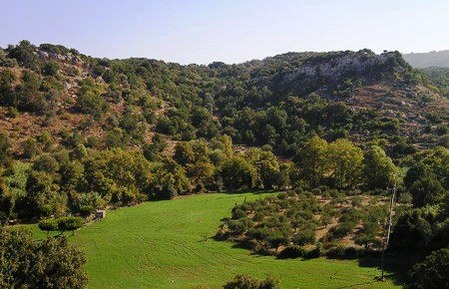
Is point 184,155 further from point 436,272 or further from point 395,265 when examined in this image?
point 436,272

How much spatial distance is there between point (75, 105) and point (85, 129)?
9.24 metres

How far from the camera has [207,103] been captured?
434ft

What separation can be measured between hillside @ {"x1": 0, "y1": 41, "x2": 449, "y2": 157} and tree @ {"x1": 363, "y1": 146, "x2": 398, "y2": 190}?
Answer: 19.7 meters

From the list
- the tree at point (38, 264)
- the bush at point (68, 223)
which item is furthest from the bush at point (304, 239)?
the bush at point (68, 223)

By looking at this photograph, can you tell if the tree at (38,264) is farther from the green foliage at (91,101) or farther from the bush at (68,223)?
the green foliage at (91,101)

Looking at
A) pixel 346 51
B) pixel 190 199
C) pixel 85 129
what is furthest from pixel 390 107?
pixel 85 129

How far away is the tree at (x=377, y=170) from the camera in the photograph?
6712cm

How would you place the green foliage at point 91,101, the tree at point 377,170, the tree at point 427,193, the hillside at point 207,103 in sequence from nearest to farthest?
the tree at point 427,193
the tree at point 377,170
the hillside at point 207,103
the green foliage at point 91,101

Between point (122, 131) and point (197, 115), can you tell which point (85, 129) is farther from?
point (197, 115)

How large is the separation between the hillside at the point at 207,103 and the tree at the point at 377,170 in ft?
64.7

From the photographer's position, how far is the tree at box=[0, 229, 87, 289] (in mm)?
Result: 27188

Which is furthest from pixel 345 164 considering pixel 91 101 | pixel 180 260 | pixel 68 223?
pixel 91 101

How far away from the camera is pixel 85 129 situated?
91500 millimetres

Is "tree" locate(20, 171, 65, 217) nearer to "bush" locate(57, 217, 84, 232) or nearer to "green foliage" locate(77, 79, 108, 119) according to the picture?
"bush" locate(57, 217, 84, 232)
